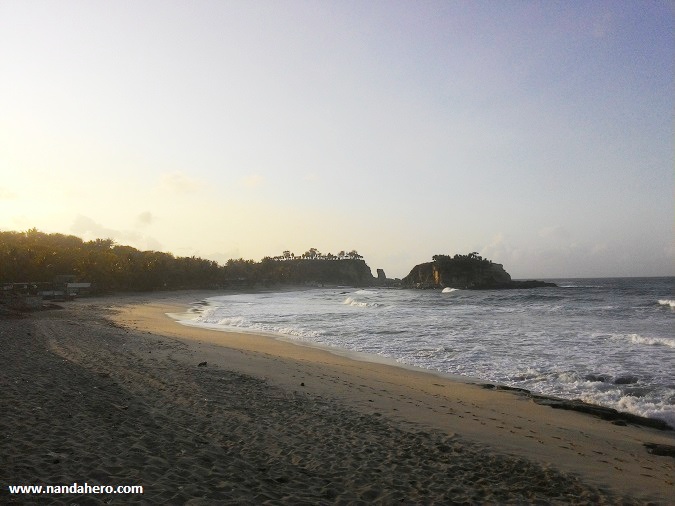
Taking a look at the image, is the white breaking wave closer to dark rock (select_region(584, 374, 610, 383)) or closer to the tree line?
dark rock (select_region(584, 374, 610, 383))

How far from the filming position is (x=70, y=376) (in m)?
10.0

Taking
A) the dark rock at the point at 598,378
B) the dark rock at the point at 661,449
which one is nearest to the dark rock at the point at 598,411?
the dark rock at the point at 661,449

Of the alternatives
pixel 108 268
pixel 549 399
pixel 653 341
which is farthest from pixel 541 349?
pixel 108 268

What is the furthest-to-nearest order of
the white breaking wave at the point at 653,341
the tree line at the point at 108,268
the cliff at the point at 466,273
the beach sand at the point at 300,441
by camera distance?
1. the cliff at the point at 466,273
2. the tree line at the point at 108,268
3. the white breaking wave at the point at 653,341
4. the beach sand at the point at 300,441

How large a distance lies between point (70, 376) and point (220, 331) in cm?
1438

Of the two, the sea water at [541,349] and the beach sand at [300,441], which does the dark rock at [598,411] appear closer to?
the beach sand at [300,441]

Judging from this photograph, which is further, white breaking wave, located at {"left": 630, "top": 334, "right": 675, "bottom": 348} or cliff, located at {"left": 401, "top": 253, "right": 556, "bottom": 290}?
cliff, located at {"left": 401, "top": 253, "right": 556, "bottom": 290}

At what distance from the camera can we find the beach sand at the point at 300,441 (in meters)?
5.11

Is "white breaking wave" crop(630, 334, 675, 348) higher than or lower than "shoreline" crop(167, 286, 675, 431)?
higher

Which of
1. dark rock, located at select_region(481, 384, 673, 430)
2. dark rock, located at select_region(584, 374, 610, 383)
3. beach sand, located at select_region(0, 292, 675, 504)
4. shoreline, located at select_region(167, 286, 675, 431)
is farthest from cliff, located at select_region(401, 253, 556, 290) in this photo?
beach sand, located at select_region(0, 292, 675, 504)

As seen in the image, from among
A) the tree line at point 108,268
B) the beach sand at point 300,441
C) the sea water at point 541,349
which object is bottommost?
the sea water at point 541,349

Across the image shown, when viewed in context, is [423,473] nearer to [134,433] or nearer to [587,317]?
[134,433]

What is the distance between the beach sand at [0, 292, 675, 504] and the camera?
511cm

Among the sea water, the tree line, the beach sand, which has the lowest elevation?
the sea water
